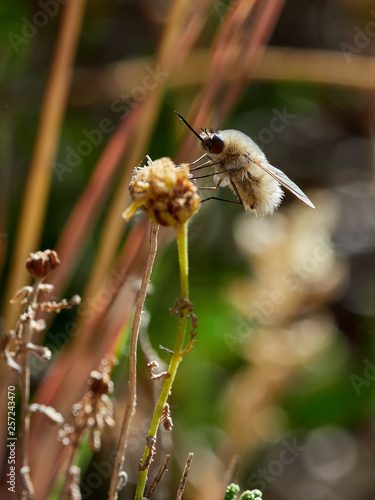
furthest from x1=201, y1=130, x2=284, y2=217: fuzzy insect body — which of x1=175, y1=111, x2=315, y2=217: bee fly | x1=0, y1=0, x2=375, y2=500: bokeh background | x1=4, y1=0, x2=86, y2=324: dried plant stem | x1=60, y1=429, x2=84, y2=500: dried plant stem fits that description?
x1=60, y1=429, x2=84, y2=500: dried plant stem

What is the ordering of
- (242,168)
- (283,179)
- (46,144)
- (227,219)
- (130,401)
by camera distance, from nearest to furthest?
(130,401)
(283,179)
(242,168)
(46,144)
(227,219)

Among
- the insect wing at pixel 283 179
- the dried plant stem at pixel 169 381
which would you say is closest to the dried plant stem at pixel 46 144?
the insect wing at pixel 283 179

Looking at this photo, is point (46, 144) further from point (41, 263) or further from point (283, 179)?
point (41, 263)

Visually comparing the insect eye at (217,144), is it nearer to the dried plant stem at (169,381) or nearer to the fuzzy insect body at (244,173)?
the fuzzy insect body at (244,173)

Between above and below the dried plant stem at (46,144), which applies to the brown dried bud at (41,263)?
below

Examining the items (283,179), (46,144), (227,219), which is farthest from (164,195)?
(227,219)

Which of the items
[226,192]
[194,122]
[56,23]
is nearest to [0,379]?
[194,122]

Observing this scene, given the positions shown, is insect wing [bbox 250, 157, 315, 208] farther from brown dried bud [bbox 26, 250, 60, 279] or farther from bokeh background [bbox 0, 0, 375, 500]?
brown dried bud [bbox 26, 250, 60, 279]
